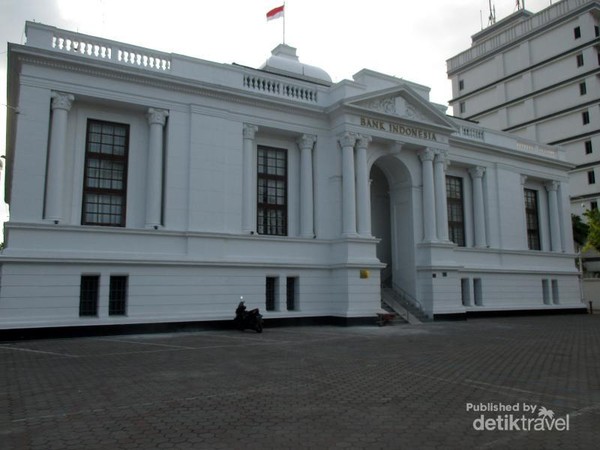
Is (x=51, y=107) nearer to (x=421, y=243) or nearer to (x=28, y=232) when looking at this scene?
(x=28, y=232)

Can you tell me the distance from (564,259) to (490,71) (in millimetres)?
34994

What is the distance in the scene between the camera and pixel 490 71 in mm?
62812

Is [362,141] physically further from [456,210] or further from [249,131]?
[456,210]

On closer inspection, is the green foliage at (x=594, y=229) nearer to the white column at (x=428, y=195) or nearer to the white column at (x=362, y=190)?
the white column at (x=428, y=195)

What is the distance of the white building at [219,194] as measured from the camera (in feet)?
62.9

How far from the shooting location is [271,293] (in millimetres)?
23797

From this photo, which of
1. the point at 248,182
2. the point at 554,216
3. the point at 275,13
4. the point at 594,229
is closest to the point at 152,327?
the point at 248,182

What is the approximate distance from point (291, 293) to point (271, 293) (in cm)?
111

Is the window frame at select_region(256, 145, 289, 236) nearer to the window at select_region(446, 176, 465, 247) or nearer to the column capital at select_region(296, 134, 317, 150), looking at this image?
the column capital at select_region(296, 134, 317, 150)

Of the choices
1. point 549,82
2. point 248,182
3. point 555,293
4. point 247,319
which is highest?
point 549,82

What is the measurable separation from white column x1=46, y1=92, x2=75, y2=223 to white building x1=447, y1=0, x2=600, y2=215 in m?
49.0

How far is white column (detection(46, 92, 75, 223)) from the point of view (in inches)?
752

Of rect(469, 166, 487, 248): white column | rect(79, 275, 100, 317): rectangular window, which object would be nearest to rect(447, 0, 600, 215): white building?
rect(469, 166, 487, 248): white column

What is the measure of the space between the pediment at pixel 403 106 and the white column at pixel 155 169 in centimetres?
943
